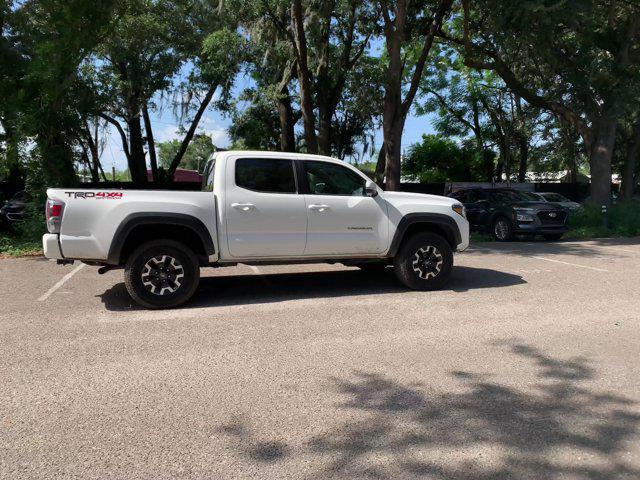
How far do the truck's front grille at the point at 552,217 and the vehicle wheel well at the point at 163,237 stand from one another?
10995 millimetres

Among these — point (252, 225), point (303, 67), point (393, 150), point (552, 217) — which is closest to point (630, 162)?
point (552, 217)

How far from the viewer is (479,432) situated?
3520 mm

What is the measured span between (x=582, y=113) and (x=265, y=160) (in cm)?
1460

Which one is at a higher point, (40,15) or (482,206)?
(40,15)

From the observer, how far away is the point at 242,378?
14.6 feet

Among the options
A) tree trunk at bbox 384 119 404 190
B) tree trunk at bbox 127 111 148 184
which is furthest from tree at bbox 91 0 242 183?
tree trunk at bbox 384 119 404 190

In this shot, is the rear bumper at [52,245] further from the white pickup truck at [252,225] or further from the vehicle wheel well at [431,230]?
the vehicle wheel well at [431,230]

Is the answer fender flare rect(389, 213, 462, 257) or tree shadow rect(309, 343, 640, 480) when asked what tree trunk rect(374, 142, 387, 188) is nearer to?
fender flare rect(389, 213, 462, 257)

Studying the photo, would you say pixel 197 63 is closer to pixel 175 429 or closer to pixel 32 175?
pixel 32 175

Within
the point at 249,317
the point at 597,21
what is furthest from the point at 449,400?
the point at 597,21

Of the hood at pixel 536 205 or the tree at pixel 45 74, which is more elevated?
the tree at pixel 45 74

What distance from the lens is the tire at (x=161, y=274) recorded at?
255 inches

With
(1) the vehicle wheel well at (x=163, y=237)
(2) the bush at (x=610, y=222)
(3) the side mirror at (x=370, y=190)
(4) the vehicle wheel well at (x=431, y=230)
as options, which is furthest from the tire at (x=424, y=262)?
(2) the bush at (x=610, y=222)

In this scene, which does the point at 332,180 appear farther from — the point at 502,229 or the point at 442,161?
the point at 442,161
